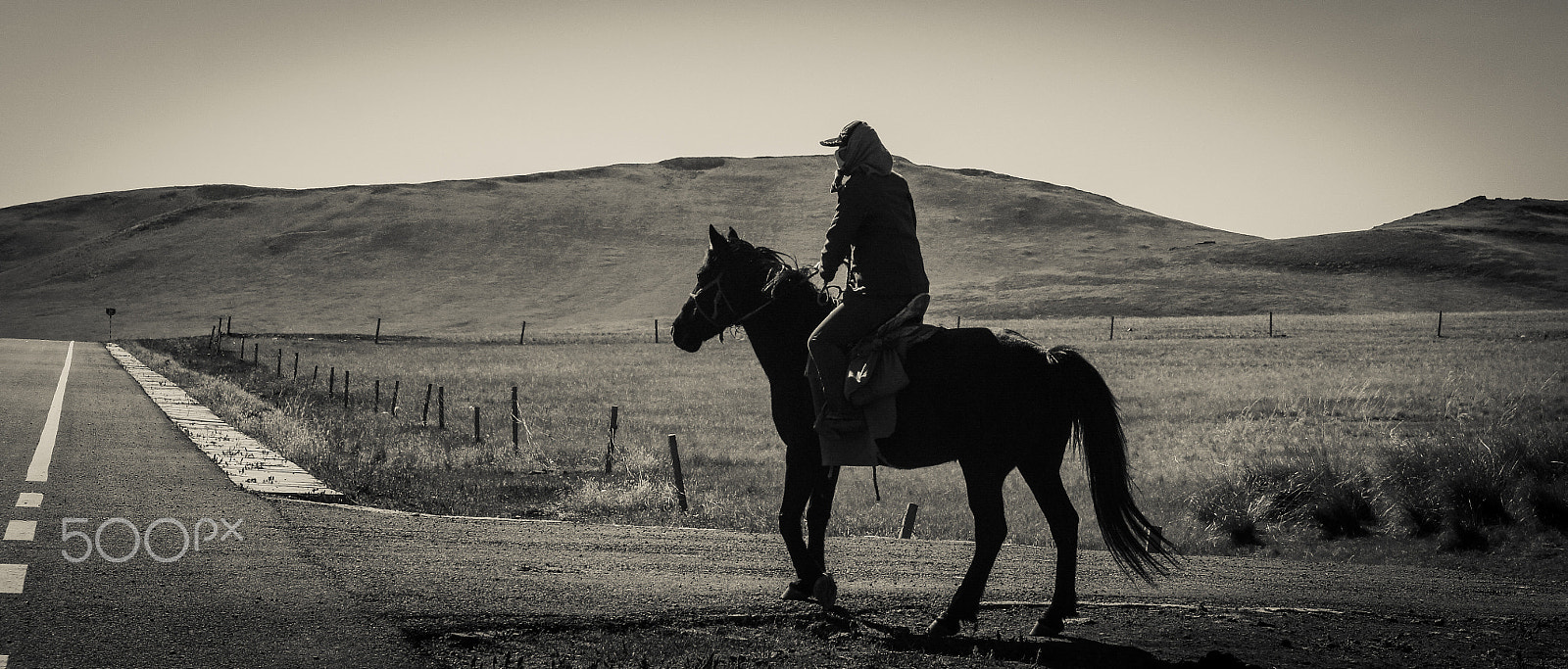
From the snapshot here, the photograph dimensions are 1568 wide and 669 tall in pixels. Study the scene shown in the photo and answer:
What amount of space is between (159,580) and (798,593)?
3.83 metres

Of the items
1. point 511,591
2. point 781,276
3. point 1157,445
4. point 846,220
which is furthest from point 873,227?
point 1157,445

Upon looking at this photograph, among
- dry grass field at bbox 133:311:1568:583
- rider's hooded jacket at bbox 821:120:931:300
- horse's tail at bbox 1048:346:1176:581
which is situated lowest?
dry grass field at bbox 133:311:1568:583

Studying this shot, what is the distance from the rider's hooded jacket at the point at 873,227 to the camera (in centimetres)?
676

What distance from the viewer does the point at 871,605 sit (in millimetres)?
6824

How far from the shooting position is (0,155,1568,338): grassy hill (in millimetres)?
78938

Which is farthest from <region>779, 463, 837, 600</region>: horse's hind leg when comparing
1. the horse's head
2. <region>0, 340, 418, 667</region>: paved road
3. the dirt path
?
<region>0, 340, 418, 667</region>: paved road

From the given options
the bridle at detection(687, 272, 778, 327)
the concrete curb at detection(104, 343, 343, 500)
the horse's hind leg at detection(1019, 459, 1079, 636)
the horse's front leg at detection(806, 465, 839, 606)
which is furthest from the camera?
the concrete curb at detection(104, 343, 343, 500)

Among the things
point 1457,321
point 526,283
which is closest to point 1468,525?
point 1457,321

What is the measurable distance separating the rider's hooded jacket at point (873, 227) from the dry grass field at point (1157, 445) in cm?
98

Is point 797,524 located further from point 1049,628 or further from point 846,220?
point 846,220

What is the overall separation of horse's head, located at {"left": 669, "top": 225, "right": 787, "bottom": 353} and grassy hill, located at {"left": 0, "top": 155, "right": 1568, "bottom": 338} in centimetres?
6207

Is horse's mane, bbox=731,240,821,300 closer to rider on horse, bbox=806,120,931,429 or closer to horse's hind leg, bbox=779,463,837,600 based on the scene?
rider on horse, bbox=806,120,931,429

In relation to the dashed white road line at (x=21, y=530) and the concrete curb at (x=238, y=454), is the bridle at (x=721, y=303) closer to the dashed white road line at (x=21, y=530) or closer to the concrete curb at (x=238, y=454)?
the dashed white road line at (x=21, y=530)

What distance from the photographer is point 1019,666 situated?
5465 mm
